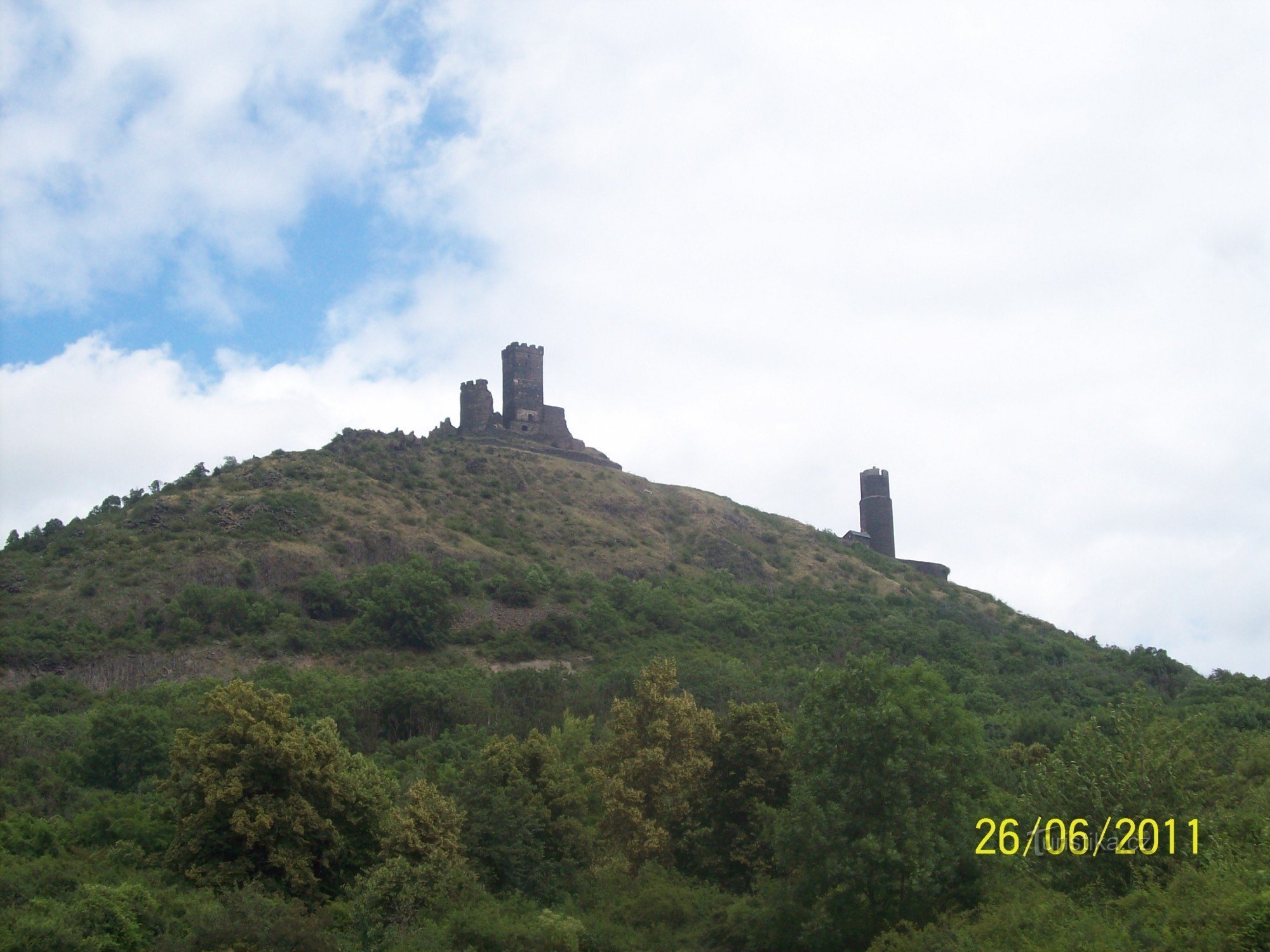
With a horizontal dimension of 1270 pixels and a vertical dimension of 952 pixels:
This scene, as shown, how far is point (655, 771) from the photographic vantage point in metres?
25.6

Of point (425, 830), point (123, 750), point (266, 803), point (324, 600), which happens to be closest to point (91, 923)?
point (266, 803)

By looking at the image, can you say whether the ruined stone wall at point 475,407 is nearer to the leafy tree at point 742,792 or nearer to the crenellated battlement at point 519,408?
the crenellated battlement at point 519,408

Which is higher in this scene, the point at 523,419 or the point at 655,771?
the point at 523,419

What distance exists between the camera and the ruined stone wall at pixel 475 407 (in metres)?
76.2

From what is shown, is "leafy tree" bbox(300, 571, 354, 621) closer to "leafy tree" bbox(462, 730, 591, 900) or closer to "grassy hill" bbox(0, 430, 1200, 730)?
"grassy hill" bbox(0, 430, 1200, 730)

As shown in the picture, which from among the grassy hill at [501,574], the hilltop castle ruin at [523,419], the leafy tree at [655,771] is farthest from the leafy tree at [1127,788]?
the hilltop castle ruin at [523,419]

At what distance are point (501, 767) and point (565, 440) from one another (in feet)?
175

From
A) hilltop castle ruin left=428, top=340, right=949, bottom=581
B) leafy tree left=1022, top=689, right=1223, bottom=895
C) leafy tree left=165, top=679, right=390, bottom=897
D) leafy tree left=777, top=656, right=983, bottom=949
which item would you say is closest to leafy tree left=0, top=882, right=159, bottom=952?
leafy tree left=165, top=679, right=390, bottom=897

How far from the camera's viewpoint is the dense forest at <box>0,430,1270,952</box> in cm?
1772

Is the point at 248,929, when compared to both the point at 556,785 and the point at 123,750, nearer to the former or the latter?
the point at 556,785

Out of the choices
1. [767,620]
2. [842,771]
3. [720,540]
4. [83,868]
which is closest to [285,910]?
[83,868]

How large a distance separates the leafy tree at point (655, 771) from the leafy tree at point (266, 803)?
4.95m

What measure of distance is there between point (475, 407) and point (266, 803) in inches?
2171

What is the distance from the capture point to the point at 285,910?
814 inches
